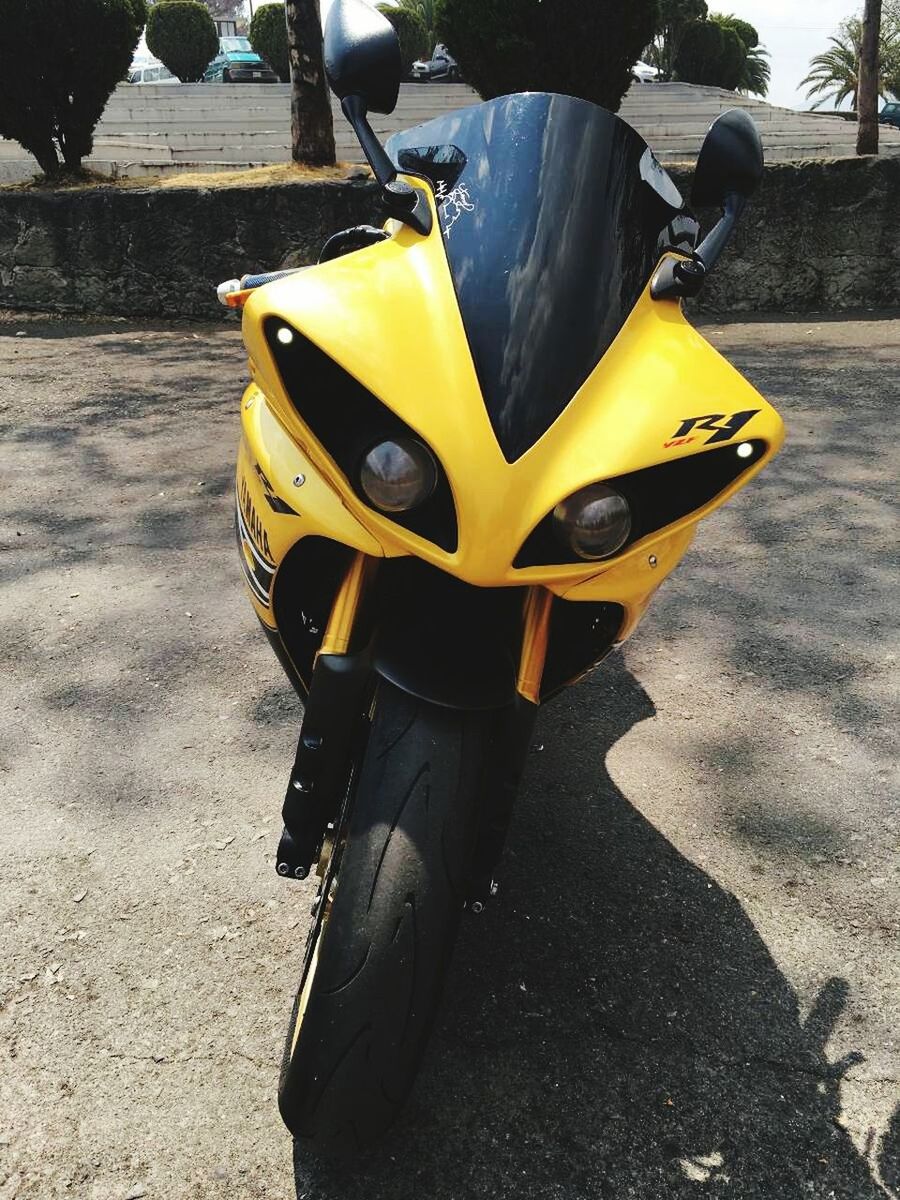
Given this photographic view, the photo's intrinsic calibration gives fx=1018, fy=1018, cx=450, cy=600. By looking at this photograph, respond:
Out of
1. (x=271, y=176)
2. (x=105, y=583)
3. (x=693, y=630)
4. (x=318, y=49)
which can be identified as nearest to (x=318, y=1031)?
(x=693, y=630)

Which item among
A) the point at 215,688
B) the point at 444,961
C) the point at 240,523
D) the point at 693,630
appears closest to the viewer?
the point at 444,961

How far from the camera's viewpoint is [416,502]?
5.65 feet

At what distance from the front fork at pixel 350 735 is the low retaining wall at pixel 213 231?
897 cm

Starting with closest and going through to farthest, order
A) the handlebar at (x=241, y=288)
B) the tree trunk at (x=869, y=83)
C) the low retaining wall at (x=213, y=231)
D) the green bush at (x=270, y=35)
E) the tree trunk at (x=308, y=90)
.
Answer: the handlebar at (x=241, y=288) < the low retaining wall at (x=213, y=231) < the tree trunk at (x=308, y=90) < the tree trunk at (x=869, y=83) < the green bush at (x=270, y=35)

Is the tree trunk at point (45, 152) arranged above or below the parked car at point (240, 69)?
below

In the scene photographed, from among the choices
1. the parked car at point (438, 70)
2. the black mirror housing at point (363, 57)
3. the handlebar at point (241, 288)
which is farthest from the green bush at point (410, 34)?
→ the black mirror housing at point (363, 57)

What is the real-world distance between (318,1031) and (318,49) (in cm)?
1171

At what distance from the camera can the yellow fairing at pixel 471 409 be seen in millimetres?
1669

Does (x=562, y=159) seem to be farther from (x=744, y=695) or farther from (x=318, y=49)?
(x=318, y=49)

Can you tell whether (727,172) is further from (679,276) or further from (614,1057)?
(614,1057)

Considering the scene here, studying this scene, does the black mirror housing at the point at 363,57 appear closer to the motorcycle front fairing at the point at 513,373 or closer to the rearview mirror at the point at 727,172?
the motorcycle front fairing at the point at 513,373

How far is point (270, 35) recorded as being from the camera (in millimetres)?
30469

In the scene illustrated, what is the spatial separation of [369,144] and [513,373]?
75cm

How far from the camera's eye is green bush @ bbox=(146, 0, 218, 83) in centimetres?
3072
